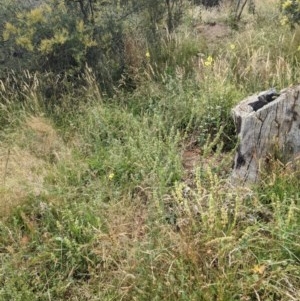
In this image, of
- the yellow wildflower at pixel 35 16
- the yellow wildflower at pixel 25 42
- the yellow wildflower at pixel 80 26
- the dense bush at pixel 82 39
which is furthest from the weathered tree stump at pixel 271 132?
the yellow wildflower at pixel 35 16

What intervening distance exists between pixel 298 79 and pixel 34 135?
282 centimetres

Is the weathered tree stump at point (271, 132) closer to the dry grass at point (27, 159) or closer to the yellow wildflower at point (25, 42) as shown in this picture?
the dry grass at point (27, 159)

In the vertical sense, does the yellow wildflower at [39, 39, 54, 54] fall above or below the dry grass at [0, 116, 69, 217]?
above

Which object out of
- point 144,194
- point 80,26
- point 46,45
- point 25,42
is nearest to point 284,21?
point 80,26

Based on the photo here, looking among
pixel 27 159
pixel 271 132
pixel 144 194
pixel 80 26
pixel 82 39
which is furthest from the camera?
pixel 82 39

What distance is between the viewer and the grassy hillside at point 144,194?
7.50 ft

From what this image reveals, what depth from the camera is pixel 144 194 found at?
3.24 meters

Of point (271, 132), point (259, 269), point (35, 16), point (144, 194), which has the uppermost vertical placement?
point (35, 16)

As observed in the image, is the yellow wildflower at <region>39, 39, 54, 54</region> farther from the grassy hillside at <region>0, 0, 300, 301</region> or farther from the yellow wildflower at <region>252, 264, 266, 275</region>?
the yellow wildflower at <region>252, 264, 266, 275</region>

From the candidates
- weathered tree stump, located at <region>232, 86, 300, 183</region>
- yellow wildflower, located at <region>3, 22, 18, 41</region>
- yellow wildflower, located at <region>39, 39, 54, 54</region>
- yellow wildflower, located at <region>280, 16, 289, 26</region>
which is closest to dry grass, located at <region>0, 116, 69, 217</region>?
yellow wildflower, located at <region>39, 39, 54, 54</region>

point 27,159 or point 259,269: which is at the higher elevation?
point 259,269

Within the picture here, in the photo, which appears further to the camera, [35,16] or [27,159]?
[35,16]

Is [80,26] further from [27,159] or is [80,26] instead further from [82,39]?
[27,159]

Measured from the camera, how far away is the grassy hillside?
2.29 meters
